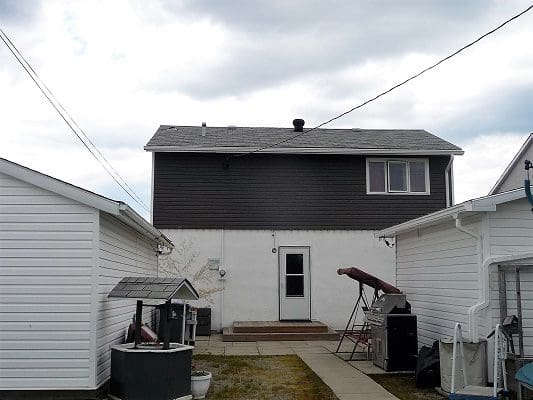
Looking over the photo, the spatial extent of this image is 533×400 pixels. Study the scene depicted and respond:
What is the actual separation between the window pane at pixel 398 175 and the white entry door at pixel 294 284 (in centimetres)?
327

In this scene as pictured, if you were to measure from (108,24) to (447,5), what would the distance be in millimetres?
5610

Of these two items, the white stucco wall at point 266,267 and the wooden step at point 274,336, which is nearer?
the wooden step at point 274,336

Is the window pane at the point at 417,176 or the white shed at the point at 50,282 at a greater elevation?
the window pane at the point at 417,176

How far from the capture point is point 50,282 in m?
8.14

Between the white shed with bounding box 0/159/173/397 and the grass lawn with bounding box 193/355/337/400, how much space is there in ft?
6.21

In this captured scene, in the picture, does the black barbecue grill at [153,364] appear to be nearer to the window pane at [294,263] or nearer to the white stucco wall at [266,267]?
the white stucco wall at [266,267]

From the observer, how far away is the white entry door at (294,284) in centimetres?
1714

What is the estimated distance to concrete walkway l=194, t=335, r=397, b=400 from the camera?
884 cm

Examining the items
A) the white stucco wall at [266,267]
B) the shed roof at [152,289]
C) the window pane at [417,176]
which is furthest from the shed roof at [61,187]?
the window pane at [417,176]

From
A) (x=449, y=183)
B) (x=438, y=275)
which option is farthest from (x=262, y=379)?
(x=449, y=183)

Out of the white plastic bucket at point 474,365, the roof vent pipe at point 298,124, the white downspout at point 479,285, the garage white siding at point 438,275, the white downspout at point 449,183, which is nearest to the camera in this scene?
the white plastic bucket at point 474,365

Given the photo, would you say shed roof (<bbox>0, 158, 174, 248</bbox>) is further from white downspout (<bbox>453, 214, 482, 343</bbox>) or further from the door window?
the door window

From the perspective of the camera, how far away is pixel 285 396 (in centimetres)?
859

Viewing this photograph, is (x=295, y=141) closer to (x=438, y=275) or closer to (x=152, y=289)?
(x=438, y=275)
